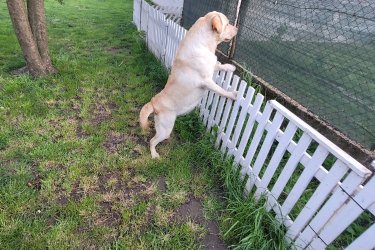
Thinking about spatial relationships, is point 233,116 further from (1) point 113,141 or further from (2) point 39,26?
(2) point 39,26

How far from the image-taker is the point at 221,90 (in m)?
3.19

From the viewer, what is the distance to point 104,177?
3127 mm

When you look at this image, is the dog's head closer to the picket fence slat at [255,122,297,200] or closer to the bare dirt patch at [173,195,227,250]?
the picket fence slat at [255,122,297,200]

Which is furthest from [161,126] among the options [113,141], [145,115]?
[113,141]

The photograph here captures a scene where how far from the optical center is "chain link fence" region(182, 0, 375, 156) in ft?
9.16

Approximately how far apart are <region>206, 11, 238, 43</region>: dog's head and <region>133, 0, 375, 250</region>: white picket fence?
45 centimetres

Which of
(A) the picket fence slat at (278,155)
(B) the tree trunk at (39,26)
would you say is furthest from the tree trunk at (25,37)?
(A) the picket fence slat at (278,155)

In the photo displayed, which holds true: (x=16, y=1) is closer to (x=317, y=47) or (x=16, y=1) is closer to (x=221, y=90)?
(x=221, y=90)

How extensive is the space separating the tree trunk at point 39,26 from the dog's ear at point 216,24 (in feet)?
11.2

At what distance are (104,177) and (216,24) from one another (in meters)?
2.07

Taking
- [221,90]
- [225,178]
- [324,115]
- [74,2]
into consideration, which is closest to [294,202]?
[225,178]

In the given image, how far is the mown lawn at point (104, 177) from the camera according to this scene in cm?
249

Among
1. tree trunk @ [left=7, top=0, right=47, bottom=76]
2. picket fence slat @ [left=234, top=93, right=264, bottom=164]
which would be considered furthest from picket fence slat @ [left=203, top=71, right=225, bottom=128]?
tree trunk @ [left=7, top=0, right=47, bottom=76]

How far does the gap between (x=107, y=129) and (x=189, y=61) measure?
5.04 ft
